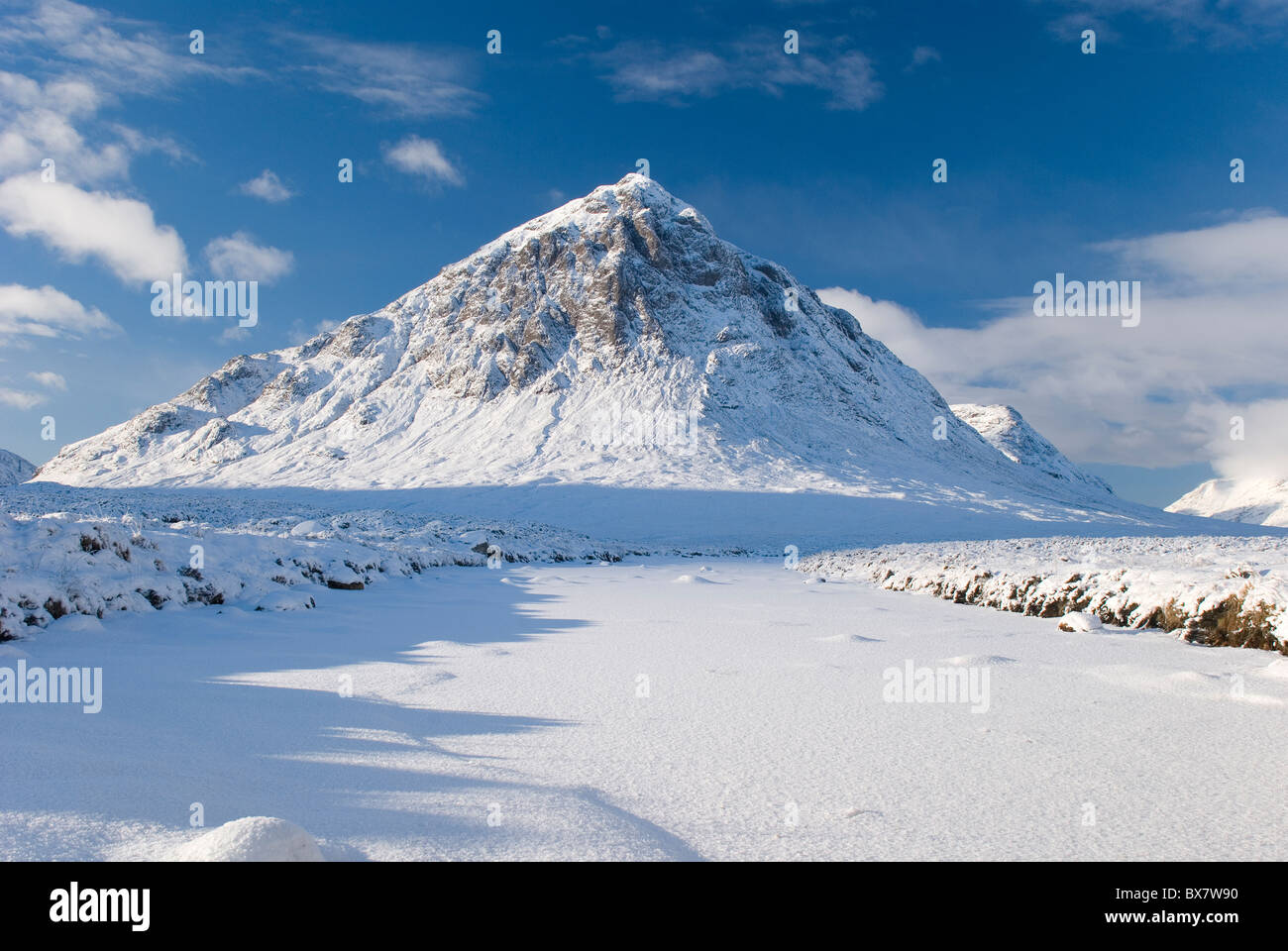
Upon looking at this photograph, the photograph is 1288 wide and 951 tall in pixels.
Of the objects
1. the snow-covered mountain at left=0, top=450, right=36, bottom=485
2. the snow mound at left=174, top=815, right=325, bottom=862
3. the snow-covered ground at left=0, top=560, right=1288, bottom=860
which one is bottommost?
the snow-covered ground at left=0, top=560, right=1288, bottom=860

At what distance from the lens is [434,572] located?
14344 mm

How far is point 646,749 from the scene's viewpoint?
310 cm

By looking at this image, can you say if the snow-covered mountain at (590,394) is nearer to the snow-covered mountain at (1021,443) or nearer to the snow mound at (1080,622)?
the snow mound at (1080,622)

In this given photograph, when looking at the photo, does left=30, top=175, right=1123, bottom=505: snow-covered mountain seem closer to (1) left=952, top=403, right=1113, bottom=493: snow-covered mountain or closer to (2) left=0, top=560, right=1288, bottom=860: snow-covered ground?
(2) left=0, top=560, right=1288, bottom=860: snow-covered ground

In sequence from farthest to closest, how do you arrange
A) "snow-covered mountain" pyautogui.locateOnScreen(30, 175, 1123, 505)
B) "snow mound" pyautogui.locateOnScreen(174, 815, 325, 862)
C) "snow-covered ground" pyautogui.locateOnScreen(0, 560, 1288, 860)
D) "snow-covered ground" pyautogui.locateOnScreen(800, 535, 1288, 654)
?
"snow-covered mountain" pyautogui.locateOnScreen(30, 175, 1123, 505) → "snow-covered ground" pyautogui.locateOnScreen(800, 535, 1288, 654) → "snow-covered ground" pyautogui.locateOnScreen(0, 560, 1288, 860) → "snow mound" pyautogui.locateOnScreen(174, 815, 325, 862)

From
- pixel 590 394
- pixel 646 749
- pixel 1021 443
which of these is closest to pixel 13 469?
pixel 590 394

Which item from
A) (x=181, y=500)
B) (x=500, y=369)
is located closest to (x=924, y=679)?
(x=181, y=500)

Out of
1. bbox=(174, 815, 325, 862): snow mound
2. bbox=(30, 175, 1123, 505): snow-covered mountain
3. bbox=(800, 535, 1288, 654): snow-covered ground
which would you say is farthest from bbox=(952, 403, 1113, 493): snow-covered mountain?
bbox=(174, 815, 325, 862): snow mound

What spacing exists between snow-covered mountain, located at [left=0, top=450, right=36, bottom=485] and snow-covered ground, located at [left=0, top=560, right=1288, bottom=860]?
11817cm

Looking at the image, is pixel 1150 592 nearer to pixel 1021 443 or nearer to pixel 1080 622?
pixel 1080 622

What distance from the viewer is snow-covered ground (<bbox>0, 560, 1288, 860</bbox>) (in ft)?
6.89

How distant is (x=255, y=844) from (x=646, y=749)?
1739 millimetres

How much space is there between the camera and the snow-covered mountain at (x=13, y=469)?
96431 mm
